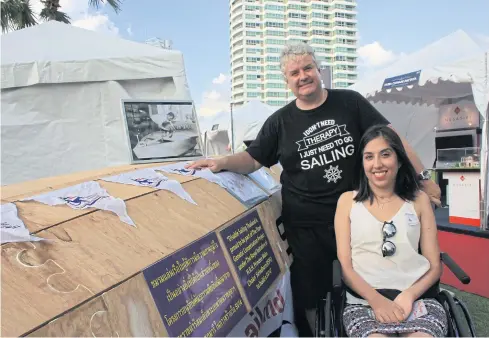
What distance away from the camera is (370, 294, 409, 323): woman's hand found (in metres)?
1.98

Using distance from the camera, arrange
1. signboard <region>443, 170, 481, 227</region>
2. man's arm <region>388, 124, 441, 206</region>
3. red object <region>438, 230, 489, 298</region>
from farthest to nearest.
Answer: signboard <region>443, 170, 481, 227</region>, red object <region>438, 230, 489, 298</region>, man's arm <region>388, 124, 441, 206</region>

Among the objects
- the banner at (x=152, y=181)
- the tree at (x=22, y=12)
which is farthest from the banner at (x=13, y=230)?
the tree at (x=22, y=12)

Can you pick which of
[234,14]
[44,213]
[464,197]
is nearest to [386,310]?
[44,213]

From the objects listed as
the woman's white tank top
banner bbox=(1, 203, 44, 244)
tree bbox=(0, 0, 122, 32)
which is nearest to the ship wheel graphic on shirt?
the woman's white tank top

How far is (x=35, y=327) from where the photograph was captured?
42.8 inches

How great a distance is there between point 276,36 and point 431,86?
102 m

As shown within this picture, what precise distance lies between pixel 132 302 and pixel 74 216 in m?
0.48

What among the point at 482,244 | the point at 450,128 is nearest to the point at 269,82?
the point at 450,128

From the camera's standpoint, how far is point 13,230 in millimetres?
1408

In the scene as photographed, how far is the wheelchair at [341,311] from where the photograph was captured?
2037mm

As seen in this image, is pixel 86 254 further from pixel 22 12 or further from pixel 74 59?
pixel 22 12

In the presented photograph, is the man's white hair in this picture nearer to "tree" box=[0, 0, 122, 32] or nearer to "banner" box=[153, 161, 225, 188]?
"banner" box=[153, 161, 225, 188]

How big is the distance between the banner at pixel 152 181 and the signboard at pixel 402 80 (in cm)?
616

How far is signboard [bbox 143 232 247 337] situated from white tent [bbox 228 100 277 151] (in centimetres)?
1337
